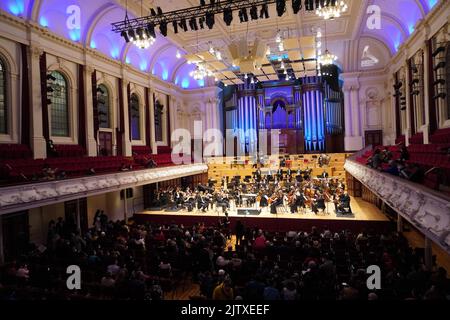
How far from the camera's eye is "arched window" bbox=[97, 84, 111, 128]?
15.2 m

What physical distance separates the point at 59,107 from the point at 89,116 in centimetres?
135

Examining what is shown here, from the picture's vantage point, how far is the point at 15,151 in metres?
10.7

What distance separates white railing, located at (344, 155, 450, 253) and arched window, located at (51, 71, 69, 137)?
12817 millimetres

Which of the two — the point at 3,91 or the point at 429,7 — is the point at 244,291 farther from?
the point at 429,7

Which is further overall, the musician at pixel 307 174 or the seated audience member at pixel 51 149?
the musician at pixel 307 174

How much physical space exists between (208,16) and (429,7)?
28.2 feet

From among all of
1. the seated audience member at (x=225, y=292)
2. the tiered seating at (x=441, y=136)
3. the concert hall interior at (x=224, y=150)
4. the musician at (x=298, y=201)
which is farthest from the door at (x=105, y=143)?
the tiered seating at (x=441, y=136)

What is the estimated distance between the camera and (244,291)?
5.55 metres

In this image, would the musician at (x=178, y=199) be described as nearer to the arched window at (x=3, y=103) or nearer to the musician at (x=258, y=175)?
the musician at (x=258, y=175)

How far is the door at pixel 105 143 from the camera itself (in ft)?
50.9

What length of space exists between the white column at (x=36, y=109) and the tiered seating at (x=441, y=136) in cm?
1440

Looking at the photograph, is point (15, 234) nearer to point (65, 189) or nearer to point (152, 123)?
point (65, 189)

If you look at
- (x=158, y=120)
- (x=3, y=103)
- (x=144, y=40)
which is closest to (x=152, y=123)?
(x=158, y=120)
